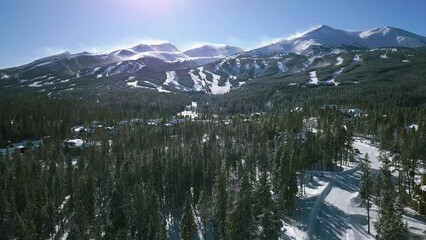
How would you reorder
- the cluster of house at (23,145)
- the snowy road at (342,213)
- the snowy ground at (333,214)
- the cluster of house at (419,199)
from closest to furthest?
the snowy ground at (333,214), the snowy road at (342,213), the cluster of house at (419,199), the cluster of house at (23,145)

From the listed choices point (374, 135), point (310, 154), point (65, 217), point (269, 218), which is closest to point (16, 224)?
point (65, 217)

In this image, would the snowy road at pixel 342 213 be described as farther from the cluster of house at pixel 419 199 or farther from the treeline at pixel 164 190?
the cluster of house at pixel 419 199

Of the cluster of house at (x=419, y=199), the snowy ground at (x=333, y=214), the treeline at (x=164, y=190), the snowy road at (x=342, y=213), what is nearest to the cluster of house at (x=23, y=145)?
the treeline at (x=164, y=190)

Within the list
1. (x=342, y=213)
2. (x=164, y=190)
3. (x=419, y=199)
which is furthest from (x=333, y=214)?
(x=164, y=190)

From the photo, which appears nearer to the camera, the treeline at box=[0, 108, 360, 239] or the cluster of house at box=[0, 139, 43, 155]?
the treeline at box=[0, 108, 360, 239]

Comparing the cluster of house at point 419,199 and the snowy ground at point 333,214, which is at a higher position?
the cluster of house at point 419,199

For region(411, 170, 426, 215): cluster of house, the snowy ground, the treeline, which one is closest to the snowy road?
the snowy ground

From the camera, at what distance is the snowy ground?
7675 centimetres

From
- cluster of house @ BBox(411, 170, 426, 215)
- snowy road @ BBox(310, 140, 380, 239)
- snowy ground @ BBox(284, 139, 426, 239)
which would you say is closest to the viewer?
snowy ground @ BBox(284, 139, 426, 239)

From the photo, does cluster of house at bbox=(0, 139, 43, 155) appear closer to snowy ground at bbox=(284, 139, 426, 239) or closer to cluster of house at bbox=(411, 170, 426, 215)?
snowy ground at bbox=(284, 139, 426, 239)

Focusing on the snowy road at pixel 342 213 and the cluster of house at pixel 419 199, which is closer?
the snowy road at pixel 342 213

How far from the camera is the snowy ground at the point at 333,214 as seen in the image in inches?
3022

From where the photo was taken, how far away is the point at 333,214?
286 ft

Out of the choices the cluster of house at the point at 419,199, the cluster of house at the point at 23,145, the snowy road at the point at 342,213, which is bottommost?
the snowy road at the point at 342,213
